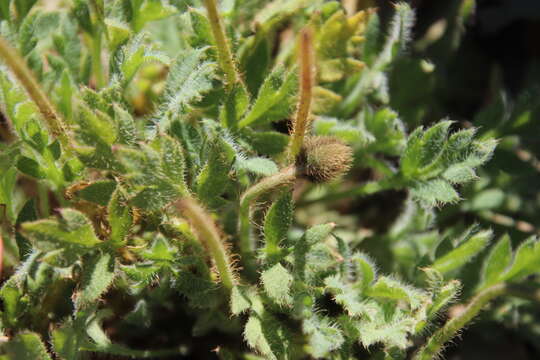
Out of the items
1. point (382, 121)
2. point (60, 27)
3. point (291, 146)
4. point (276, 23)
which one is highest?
point (60, 27)

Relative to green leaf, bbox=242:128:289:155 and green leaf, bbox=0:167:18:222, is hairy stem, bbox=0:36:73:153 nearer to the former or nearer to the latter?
green leaf, bbox=0:167:18:222

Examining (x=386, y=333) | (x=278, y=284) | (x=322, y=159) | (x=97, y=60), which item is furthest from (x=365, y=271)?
(x=97, y=60)

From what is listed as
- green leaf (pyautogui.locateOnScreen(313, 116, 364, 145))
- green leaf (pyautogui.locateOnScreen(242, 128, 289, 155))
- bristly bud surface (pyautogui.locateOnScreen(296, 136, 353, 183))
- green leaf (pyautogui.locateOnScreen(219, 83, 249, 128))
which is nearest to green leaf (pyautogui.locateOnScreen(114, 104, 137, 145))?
green leaf (pyautogui.locateOnScreen(219, 83, 249, 128))

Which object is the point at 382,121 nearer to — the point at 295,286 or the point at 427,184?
the point at 427,184

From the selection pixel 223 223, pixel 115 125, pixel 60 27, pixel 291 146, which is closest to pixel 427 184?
pixel 291 146

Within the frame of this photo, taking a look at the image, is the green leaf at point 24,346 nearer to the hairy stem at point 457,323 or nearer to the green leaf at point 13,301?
the green leaf at point 13,301

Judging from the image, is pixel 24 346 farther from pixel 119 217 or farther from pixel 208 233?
pixel 208 233
